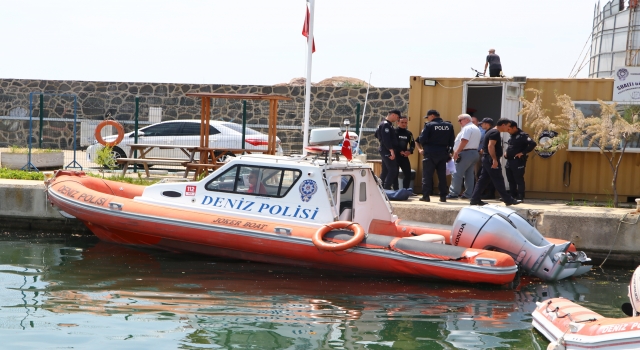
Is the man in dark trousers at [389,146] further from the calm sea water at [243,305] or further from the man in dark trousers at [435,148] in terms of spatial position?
the calm sea water at [243,305]

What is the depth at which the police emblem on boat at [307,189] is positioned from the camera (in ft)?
32.7

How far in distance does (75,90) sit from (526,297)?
652 inches

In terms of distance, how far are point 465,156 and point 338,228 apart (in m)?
4.05

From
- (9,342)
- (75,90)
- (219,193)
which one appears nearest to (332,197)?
(219,193)

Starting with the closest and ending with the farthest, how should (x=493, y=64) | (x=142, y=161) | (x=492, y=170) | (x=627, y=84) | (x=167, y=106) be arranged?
(x=492, y=170) < (x=627, y=84) < (x=142, y=161) < (x=493, y=64) < (x=167, y=106)

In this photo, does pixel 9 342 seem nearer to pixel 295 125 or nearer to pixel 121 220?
pixel 121 220

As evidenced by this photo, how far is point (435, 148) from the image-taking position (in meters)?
12.4

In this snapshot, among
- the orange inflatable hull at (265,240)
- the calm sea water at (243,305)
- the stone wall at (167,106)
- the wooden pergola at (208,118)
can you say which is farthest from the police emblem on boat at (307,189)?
the stone wall at (167,106)

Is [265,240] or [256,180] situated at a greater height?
[256,180]

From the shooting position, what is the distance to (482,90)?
15.8 m

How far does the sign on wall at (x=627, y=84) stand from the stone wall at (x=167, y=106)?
25.3ft

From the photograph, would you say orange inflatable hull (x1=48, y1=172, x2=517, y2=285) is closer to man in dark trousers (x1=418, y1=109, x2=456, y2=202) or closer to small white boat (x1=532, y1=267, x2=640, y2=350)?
small white boat (x1=532, y1=267, x2=640, y2=350)

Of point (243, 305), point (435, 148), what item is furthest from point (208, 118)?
point (243, 305)

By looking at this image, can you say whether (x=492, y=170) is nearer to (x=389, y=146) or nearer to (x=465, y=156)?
(x=465, y=156)
